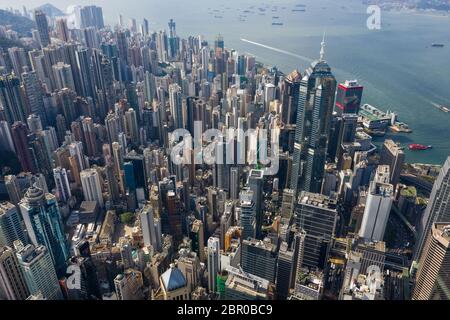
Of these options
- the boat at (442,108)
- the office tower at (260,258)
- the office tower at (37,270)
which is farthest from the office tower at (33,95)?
the boat at (442,108)

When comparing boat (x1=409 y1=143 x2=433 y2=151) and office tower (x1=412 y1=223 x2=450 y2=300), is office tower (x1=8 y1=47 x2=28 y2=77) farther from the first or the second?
office tower (x1=412 y1=223 x2=450 y2=300)

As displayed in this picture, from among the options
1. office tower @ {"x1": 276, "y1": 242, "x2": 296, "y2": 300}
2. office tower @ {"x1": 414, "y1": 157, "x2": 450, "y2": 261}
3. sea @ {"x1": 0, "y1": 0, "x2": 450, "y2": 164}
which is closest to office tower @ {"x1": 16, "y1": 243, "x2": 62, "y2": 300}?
office tower @ {"x1": 276, "y1": 242, "x2": 296, "y2": 300}

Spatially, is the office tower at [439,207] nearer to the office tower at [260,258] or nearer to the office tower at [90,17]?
the office tower at [260,258]

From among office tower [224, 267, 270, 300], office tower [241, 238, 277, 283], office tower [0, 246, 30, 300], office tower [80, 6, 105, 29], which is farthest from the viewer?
office tower [80, 6, 105, 29]

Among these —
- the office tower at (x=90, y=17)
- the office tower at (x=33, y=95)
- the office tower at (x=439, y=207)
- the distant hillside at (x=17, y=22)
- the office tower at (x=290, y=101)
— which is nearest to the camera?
the office tower at (x=439, y=207)

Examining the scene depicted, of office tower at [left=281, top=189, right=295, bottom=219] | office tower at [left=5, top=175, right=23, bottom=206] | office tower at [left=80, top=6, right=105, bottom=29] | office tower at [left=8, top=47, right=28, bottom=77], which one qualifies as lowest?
office tower at [left=281, top=189, right=295, bottom=219]

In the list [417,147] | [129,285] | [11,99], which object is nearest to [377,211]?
[129,285]
